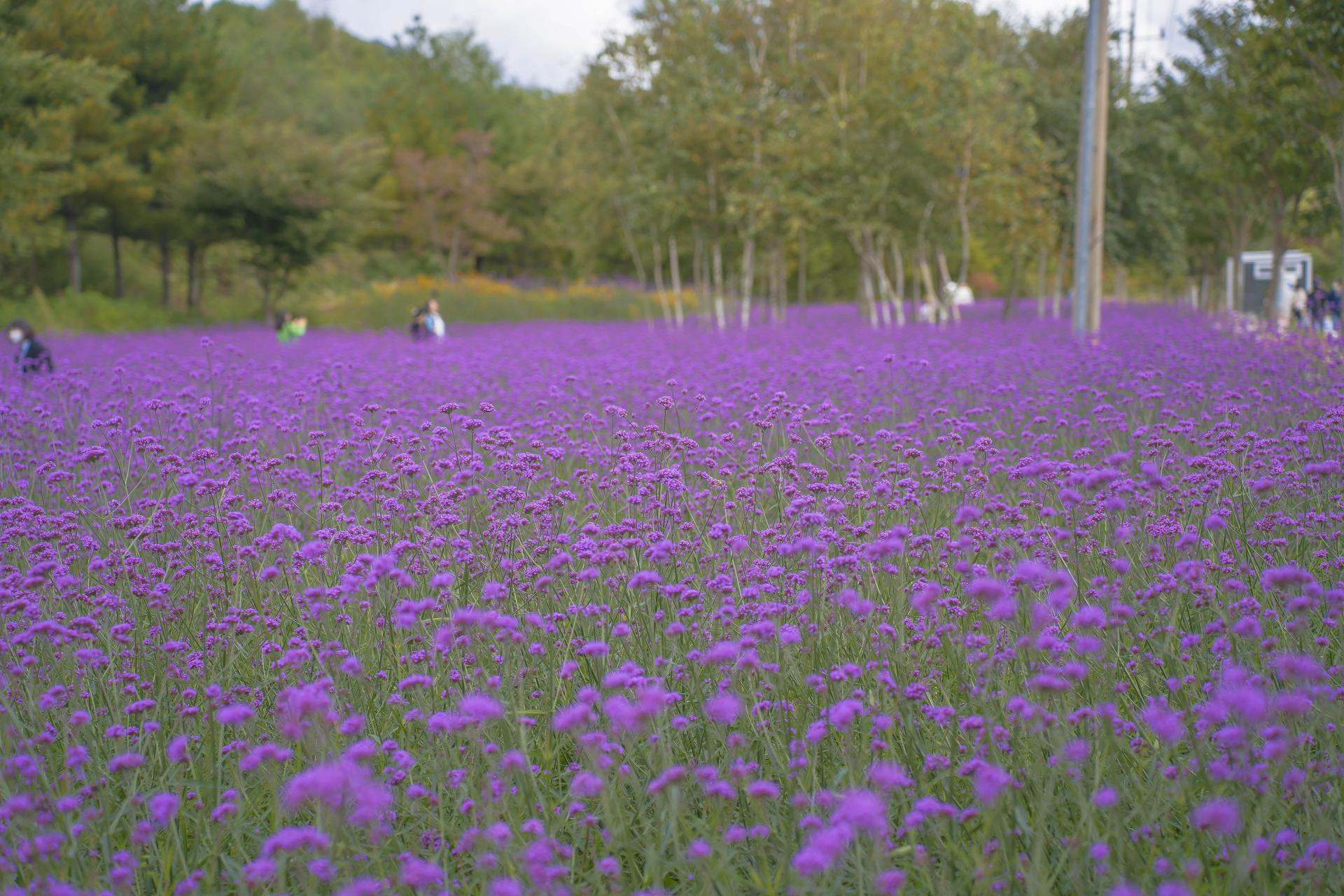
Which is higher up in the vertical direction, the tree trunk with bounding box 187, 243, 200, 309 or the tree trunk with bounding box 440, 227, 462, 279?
the tree trunk with bounding box 440, 227, 462, 279

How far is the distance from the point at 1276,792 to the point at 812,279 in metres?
65.5

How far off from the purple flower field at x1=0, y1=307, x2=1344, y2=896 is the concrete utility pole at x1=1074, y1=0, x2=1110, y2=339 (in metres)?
8.76

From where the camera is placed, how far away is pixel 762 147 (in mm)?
25688

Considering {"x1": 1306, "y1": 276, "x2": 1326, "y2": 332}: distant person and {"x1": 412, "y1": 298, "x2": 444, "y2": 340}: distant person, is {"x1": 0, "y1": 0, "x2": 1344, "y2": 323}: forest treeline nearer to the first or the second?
{"x1": 1306, "y1": 276, "x2": 1326, "y2": 332}: distant person

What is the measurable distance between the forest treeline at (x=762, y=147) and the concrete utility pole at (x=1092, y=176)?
1.98 metres

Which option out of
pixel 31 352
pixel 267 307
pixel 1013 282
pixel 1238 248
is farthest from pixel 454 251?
pixel 31 352

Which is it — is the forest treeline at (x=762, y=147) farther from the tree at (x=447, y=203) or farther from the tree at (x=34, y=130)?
the tree at (x=447, y=203)

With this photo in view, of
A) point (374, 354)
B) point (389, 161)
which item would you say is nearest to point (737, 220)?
point (374, 354)

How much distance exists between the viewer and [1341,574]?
394cm

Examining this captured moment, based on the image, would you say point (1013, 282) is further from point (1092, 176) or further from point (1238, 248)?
point (1092, 176)

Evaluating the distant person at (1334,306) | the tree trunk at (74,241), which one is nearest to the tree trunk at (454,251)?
the tree trunk at (74,241)

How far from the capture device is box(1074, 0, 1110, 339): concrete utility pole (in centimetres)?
1412

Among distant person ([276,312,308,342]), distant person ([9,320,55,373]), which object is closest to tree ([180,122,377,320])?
distant person ([276,312,308,342])

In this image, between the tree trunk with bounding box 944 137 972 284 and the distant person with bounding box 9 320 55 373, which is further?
the tree trunk with bounding box 944 137 972 284
